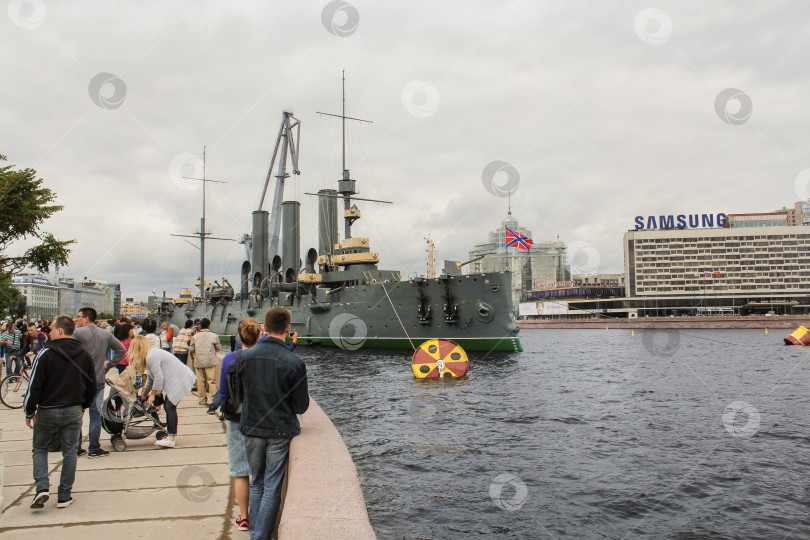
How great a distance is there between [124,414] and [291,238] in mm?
45337

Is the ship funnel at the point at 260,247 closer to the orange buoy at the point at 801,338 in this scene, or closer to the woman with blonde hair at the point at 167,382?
the woman with blonde hair at the point at 167,382

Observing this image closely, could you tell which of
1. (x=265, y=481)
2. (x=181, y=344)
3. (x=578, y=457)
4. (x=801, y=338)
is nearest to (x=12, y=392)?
(x=181, y=344)

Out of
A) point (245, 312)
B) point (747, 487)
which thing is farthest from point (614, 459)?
point (245, 312)

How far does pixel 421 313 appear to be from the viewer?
39344 millimetres

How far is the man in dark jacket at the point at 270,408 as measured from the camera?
420 cm

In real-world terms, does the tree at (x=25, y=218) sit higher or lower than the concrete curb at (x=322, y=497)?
higher

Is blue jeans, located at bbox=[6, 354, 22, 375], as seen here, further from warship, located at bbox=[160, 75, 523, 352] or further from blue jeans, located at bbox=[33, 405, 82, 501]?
warship, located at bbox=[160, 75, 523, 352]

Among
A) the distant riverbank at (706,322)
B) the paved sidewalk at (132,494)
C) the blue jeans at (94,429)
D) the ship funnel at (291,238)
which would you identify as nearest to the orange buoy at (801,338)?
the distant riverbank at (706,322)

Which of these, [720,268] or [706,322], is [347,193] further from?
[720,268]

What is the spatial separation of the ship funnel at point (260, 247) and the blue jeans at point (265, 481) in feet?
175

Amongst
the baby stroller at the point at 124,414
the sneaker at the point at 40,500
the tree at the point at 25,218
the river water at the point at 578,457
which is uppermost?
the tree at the point at 25,218

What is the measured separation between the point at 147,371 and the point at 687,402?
16764 mm

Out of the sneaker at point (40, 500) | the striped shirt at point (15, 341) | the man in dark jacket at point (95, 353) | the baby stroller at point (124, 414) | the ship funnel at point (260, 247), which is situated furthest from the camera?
the ship funnel at point (260, 247)

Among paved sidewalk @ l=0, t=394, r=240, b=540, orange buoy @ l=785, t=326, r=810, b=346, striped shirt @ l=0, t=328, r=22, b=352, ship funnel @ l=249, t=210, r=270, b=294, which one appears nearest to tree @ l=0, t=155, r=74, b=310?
striped shirt @ l=0, t=328, r=22, b=352
